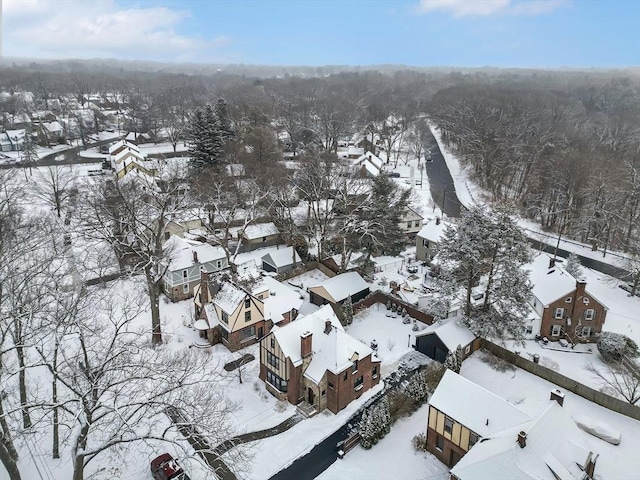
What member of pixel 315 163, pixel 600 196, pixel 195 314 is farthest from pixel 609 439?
pixel 315 163

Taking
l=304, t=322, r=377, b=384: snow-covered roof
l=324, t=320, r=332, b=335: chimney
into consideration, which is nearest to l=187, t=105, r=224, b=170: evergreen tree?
l=324, t=320, r=332, b=335: chimney

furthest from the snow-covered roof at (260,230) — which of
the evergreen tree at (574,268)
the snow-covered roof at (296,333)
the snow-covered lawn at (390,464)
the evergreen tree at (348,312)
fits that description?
the snow-covered lawn at (390,464)

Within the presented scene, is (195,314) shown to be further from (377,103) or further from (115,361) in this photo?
(377,103)

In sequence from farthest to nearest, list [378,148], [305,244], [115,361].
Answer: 1. [378,148]
2. [305,244]
3. [115,361]

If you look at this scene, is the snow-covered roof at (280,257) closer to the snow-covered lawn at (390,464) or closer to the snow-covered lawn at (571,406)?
the snow-covered lawn at (571,406)

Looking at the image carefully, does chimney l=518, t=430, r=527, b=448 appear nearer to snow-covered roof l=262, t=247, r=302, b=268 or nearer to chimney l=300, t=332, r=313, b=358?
chimney l=300, t=332, r=313, b=358

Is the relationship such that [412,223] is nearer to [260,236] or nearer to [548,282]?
[260,236]

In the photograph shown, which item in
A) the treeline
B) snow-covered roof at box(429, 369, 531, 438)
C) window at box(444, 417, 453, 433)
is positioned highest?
the treeline
